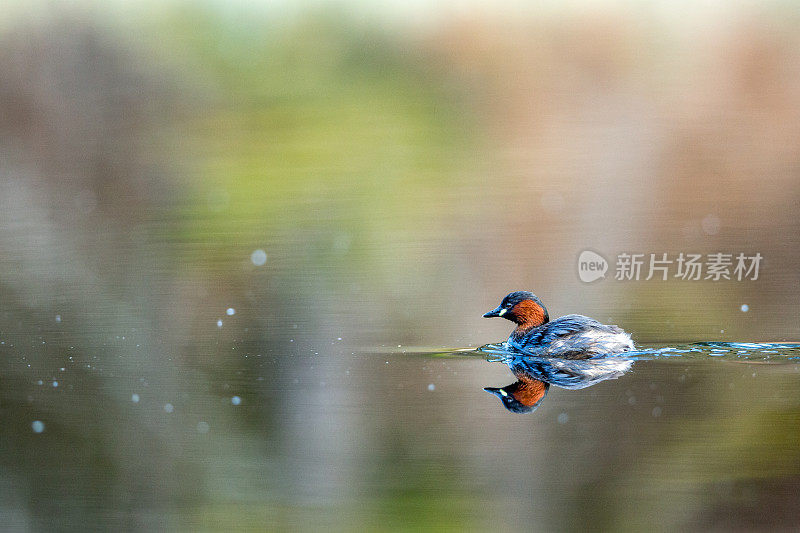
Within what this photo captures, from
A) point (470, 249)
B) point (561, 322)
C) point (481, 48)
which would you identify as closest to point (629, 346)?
point (561, 322)

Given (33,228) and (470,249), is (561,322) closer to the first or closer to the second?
(470,249)

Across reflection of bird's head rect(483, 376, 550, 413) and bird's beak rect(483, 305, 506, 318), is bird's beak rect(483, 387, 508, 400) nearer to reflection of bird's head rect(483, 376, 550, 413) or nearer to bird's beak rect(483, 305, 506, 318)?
reflection of bird's head rect(483, 376, 550, 413)

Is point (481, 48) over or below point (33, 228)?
over

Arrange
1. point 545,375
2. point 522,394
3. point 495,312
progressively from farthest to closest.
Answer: point 495,312
point 545,375
point 522,394

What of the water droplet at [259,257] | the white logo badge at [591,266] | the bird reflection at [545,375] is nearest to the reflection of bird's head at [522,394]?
the bird reflection at [545,375]

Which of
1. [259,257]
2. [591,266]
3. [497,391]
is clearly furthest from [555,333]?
[259,257]

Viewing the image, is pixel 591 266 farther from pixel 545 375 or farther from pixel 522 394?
pixel 522 394

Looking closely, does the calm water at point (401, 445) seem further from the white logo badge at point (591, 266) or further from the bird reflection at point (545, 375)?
the white logo badge at point (591, 266)
